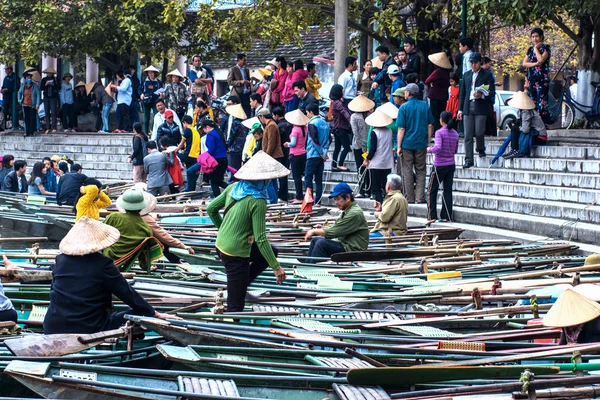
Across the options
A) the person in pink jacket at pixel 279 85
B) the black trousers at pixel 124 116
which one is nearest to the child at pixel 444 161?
the person in pink jacket at pixel 279 85

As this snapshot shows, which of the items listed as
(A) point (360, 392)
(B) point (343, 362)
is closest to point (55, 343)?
(B) point (343, 362)

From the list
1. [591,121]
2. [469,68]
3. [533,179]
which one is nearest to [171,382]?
[533,179]

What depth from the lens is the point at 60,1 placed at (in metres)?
27.5

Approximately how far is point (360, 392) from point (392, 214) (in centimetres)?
729

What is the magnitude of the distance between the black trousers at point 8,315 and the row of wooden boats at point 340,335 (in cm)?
13

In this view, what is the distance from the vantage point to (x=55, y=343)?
752cm

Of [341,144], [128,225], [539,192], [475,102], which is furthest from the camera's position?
[341,144]

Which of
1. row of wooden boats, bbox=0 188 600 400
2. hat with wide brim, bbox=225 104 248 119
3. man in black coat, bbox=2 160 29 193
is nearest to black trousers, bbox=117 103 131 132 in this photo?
man in black coat, bbox=2 160 29 193

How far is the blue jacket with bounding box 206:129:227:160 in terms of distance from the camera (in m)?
18.6

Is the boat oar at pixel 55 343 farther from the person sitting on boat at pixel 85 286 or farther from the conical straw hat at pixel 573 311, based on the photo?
the conical straw hat at pixel 573 311

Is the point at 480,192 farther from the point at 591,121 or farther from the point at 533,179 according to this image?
the point at 591,121

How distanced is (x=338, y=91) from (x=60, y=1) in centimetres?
1166

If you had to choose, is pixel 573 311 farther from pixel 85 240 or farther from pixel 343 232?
pixel 343 232

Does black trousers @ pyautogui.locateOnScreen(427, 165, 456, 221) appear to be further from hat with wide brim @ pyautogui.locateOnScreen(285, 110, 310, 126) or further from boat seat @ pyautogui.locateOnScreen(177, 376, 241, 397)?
boat seat @ pyautogui.locateOnScreen(177, 376, 241, 397)
